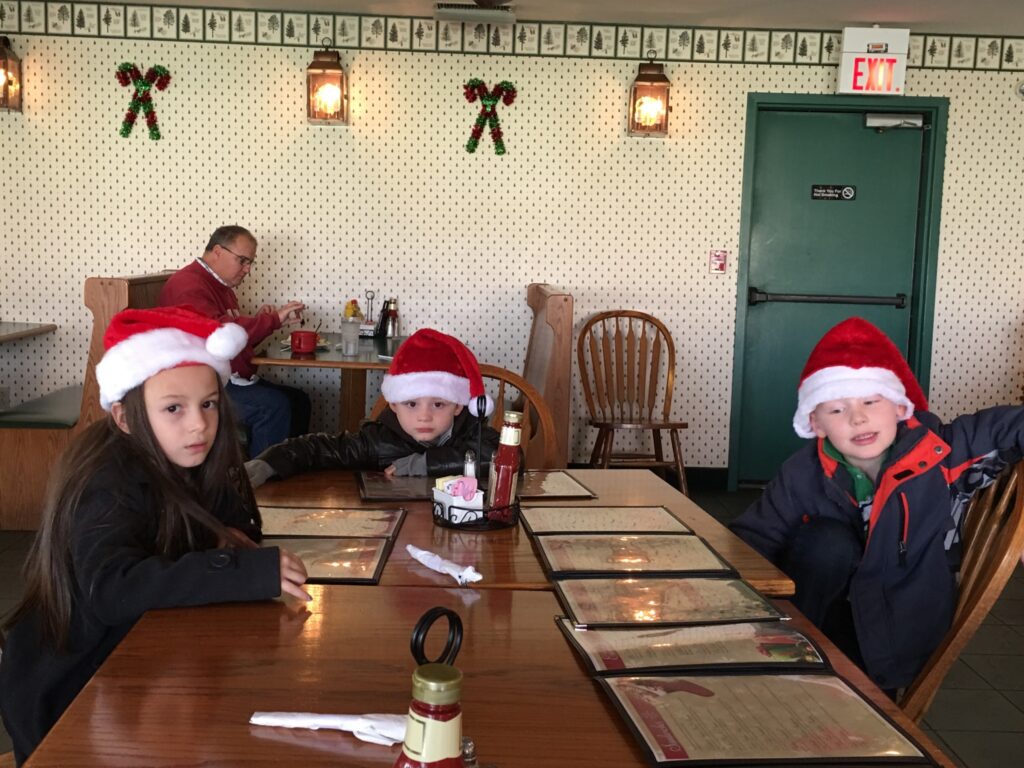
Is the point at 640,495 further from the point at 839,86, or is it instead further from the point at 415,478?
the point at 839,86

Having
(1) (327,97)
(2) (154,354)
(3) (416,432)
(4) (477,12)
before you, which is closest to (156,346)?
(2) (154,354)

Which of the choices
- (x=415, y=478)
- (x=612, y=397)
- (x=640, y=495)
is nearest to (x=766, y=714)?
(x=640, y=495)

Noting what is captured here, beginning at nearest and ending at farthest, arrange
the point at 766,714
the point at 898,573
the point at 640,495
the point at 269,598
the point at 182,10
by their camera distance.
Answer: the point at 766,714, the point at 269,598, the point at 898,573, the point at 640,495, the point at 182,10

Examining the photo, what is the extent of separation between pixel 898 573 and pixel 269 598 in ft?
3.73

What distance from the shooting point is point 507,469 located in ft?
5.95

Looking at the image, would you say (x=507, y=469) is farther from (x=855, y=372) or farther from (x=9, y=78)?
(x=9, y=78)

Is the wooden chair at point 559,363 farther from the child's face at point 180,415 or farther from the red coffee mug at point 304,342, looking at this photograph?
the child's face at point 180,415

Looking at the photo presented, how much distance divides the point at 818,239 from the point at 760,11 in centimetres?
125

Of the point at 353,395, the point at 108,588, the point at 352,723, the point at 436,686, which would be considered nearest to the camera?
the point at 436,686

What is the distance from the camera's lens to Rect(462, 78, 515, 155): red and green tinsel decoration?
5.28 meters

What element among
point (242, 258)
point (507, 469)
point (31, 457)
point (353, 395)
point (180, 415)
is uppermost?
point (242, 258)

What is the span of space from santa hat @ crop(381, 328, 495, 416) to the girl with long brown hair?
0.71 meters

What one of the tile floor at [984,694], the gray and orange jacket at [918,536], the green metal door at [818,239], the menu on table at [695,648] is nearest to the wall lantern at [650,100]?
the green metal door at [818,239]

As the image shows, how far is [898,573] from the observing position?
1854mm
